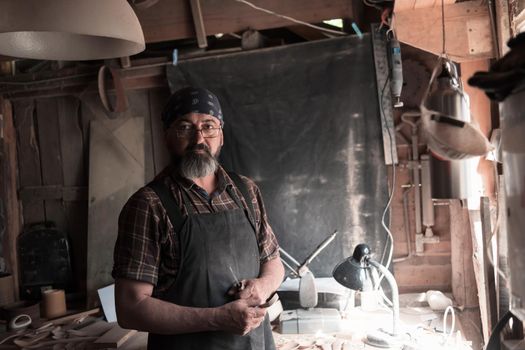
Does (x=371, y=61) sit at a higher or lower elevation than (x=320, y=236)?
higher

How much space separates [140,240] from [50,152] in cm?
201

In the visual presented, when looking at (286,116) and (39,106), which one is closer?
(286,116)

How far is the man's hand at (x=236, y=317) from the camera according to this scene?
1.46m

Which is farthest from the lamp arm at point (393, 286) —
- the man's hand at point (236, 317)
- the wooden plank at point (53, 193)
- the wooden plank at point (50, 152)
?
the wooden plank at point (50, 152)

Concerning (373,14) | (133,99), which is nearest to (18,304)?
(133,99)

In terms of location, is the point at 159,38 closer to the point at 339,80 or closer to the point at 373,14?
the point at 339,80

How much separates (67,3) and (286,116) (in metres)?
1.75

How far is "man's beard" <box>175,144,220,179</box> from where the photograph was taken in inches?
65.0

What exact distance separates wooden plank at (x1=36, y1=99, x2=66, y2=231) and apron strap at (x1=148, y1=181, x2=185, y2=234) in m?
1.83

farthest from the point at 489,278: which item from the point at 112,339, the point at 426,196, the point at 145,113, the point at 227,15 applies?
the point at 145,113

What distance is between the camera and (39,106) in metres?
3.15

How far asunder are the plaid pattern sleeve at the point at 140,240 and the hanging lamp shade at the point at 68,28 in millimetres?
504

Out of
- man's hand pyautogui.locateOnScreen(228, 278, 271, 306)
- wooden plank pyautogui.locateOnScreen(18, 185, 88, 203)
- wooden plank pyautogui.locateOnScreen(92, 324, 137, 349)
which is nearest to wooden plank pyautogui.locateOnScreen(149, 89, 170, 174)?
wooden plank pyautogui.locateOnScreen(18, 185, 88, 203)

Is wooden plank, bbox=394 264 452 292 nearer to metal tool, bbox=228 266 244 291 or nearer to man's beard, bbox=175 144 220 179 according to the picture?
metal tool, bbox=228 266 244 291
